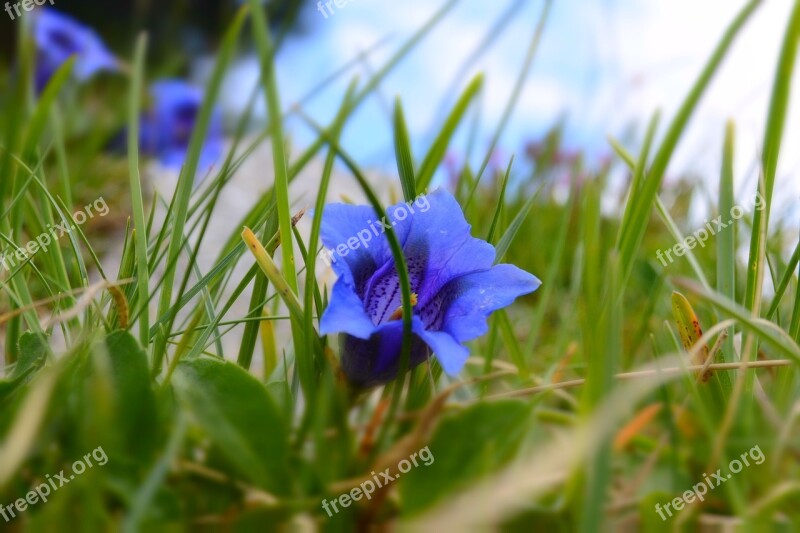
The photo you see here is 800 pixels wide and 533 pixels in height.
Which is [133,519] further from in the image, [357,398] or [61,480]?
[357,398]

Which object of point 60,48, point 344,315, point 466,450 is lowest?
point 466,450

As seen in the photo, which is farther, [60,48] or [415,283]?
[60,48]

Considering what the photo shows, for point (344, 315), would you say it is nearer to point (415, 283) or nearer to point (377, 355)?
point (377, 355)

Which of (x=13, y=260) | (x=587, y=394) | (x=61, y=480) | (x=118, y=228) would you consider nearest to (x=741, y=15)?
(x=587, y=394)

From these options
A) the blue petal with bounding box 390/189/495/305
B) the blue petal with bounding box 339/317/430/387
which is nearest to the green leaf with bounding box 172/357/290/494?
the blue petal with bounding box 339/317/430/387

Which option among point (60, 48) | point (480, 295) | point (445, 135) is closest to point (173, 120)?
point (60, 48)
